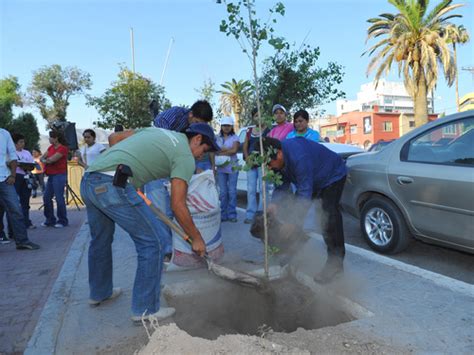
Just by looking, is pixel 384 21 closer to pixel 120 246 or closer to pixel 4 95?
pixel 120 246

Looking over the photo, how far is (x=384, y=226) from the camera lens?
452 cm

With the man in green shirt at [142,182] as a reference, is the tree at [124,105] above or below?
above

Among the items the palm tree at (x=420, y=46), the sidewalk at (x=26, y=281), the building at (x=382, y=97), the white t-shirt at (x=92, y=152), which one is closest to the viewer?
the sidewalk at (x=26, y=281)

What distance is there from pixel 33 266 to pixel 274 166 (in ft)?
11.3

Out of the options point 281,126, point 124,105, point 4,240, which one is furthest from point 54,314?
point 124,105

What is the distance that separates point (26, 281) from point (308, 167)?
10.8 ft

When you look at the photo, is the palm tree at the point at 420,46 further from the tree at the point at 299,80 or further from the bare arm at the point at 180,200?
the bare arm at the point at 180,200

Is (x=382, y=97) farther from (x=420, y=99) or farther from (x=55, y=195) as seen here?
(x=55, y=195)

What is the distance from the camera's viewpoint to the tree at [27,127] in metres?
28.5

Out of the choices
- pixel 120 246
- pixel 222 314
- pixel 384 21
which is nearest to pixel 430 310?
pixel 222 314

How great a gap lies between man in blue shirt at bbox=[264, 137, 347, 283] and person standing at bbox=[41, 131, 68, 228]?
190 inches

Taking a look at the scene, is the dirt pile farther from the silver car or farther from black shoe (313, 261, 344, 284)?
the silver car

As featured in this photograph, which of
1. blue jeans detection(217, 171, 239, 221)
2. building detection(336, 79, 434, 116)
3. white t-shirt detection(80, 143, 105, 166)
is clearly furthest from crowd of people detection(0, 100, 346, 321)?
building detection(336, 79, 434, 116)

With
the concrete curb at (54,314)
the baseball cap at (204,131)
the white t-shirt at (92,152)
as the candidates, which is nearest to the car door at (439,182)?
the baseball cap at (204,131)
